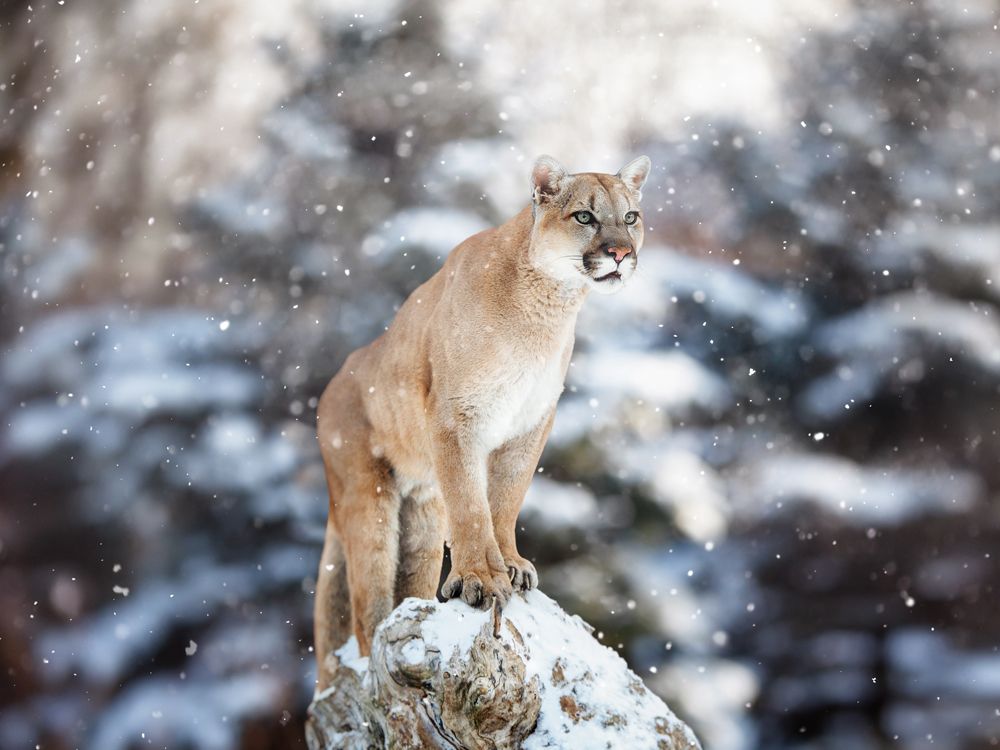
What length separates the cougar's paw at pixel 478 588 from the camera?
4.12 meters

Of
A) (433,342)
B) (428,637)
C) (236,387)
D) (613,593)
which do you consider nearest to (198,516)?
(236,387)

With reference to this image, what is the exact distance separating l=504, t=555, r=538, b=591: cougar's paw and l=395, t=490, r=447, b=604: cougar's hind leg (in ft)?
2.86

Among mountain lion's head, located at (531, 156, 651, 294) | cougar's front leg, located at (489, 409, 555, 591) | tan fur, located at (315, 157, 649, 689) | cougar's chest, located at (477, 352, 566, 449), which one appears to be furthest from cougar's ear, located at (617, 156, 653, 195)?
cougar's front leg, located at (489, 409, 555, 591)

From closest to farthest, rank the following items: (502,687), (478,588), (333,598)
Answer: (502,687), (478,588), (333,598)

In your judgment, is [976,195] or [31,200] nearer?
[31,200]

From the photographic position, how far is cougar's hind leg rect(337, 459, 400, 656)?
4.94 meters

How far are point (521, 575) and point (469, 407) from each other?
0.81 metres

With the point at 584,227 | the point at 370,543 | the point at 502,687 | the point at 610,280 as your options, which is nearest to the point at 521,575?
the point at 502,687

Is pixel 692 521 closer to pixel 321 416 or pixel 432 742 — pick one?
pixel 321 416

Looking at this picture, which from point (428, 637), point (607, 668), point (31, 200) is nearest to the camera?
point (428, 637)

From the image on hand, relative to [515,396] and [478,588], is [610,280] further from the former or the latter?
[478,588]

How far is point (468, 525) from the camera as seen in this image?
4320 mm

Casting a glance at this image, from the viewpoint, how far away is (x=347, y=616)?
5457 millimetres

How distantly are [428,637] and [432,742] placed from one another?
465 millimetres
